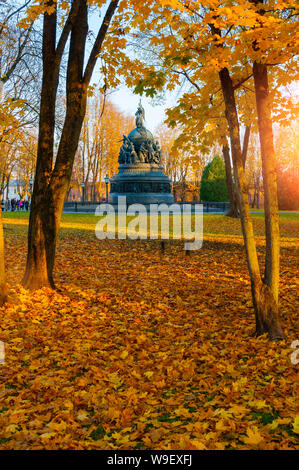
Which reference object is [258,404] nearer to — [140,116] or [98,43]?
[98,43]

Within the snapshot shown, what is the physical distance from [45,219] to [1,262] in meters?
1.36

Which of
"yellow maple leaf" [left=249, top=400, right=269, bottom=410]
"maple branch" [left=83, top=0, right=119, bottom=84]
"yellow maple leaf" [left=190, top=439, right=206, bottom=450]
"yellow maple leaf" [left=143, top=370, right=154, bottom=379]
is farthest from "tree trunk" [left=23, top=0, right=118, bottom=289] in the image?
"yellow maple leaf" [left=190, top=439, right=206, bottom=450]

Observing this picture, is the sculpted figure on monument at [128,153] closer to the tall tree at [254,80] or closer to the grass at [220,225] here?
the grass at [220,225]

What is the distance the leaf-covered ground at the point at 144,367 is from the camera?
321 cm

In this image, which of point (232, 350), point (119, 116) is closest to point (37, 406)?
point (232, 350)

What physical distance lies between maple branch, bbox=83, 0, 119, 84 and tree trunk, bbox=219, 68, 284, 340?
2.90 meters

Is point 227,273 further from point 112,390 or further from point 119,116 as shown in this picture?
point 119,116

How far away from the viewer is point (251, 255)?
529 centimetres

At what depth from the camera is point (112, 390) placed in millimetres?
4023

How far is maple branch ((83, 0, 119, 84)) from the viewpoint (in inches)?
284

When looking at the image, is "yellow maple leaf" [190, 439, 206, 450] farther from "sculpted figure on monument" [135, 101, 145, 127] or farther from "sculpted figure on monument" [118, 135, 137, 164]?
"sculpted figure on monument" [135, 101, 145, 127]

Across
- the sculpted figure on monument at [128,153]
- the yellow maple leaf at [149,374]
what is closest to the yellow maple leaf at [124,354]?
the yellow maple leaf at [149,374]

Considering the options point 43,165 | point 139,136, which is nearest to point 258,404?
point 43,165

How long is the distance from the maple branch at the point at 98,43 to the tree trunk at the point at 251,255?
290 centimetres
